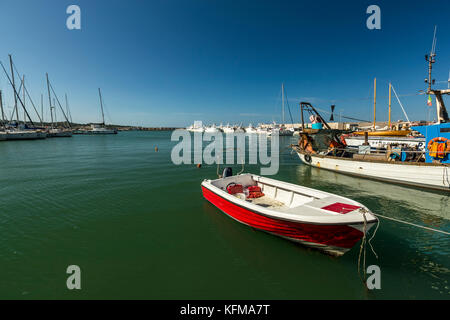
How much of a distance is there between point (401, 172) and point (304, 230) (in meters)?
14.5

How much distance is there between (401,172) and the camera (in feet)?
49.6

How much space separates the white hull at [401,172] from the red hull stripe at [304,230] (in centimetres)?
1356

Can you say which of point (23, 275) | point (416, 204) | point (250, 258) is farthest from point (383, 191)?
point (23, 275)

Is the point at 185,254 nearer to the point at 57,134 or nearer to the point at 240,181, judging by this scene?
the point at 240,181

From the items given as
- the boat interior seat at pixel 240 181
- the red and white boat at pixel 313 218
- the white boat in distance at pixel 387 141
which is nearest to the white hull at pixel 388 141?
the white boat in distance at pixel 387 141

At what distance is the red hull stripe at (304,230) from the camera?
5.90 meters

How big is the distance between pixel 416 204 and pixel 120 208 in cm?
1816

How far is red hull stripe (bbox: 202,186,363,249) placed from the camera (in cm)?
590

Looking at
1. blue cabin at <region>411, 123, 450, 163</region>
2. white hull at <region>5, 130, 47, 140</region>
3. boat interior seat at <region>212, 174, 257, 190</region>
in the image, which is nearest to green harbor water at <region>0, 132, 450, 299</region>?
boat interior seat at <region>212, 174, 257, 190</region>

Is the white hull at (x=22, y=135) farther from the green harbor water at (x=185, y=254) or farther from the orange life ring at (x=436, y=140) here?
the orange life ring at (x=436, y=140)

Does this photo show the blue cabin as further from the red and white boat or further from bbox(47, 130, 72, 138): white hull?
bbox(47, 130, 72, 138): white hull

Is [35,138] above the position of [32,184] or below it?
above
